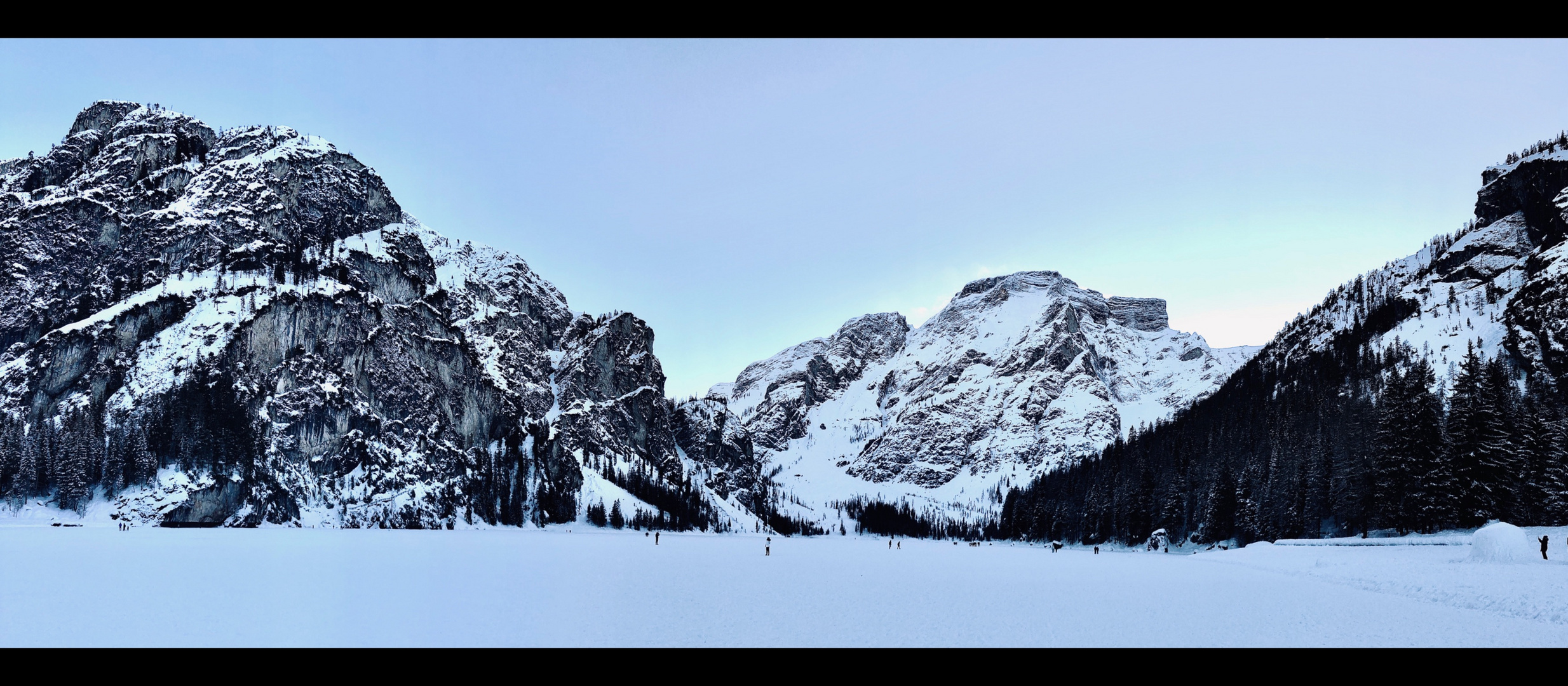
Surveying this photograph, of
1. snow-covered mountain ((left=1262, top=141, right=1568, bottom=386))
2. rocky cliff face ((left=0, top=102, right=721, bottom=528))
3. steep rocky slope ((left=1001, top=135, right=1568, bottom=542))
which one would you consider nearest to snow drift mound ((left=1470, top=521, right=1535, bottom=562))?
steep rocky slope ((left=1001, top=135, right=1568, bottom=542))

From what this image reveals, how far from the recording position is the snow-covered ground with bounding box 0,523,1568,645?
20469mm

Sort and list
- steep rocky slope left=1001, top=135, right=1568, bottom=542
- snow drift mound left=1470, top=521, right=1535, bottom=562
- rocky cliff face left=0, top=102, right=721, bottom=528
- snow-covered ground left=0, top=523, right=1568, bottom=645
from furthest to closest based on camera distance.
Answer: rocky cliff face left=0, top=102, right=721, bottom=528, steep rocky slope left=1001, top=135, right=1568, bottom=542, snow drift mound left=1470, top=521, right=1535, bottom=562, snow-covered ground left=0, top=523, right=1568, bottom=645

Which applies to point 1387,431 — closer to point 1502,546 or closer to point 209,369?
point 1502,546

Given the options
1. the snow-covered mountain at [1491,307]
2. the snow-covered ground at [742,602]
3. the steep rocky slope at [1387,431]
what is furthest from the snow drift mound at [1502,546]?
the snow-covered mountain at [1491,307]

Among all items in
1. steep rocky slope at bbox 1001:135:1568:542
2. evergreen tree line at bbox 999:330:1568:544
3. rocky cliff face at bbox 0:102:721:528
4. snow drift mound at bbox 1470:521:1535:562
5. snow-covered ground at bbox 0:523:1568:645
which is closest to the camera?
snow-covered ground at bbox 0:523:1568:645

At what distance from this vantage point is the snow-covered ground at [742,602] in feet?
67.2

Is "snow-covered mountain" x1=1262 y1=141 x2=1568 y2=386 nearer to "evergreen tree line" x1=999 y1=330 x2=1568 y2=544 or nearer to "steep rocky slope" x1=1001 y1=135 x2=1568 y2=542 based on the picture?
"steep rocky slope" x1=1001 y1=135 x2=1568 y2=542

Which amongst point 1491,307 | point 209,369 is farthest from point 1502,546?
point 209,369

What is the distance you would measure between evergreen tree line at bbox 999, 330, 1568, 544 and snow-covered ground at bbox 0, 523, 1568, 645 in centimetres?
1113

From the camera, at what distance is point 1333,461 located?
8838 cm

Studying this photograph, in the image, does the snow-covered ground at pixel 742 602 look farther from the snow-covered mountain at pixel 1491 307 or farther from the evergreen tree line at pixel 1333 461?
the snow-covered mountain at pixel 1491 307

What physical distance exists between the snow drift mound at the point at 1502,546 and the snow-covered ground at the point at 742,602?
1.63 m

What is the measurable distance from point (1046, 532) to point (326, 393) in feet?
454
